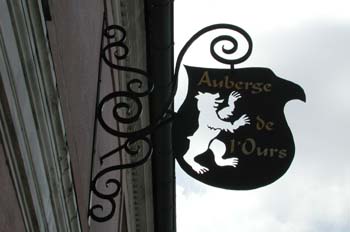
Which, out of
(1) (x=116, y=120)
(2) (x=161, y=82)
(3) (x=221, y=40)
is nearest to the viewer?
(3) (x=221, y=40)

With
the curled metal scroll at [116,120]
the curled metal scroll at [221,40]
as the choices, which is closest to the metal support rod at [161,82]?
the curled metal scroll at [116,120]

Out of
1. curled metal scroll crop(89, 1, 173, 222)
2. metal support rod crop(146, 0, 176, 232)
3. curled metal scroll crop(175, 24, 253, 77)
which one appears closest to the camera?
curled metal scroll crop(89, 1, 173, 222)

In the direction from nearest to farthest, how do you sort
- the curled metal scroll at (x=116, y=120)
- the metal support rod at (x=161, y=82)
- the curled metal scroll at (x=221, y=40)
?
the curled metal scroll at (x=116, y=120), the curled metal scroll at (x=221, y=40), the metal support rod at (x=161, y=82)

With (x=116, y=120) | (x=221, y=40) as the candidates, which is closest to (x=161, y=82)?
(x=116, y=120)

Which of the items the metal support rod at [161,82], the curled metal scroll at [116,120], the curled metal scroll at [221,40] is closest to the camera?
the curled metal scroll at [116,120]

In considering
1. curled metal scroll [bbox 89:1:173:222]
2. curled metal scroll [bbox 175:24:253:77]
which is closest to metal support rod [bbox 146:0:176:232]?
curled metal scroll [bbox 89:1:173:222]

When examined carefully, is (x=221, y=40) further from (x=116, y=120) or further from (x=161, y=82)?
(x=161, y=82)

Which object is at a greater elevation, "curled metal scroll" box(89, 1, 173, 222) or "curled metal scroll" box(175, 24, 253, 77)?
"curled metal scroll" box(175, 24, 253, 77)

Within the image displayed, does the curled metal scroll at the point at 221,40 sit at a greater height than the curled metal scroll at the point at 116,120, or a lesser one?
greater

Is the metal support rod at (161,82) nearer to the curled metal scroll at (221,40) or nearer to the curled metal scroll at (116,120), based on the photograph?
the curled metal scroll at (116,120)

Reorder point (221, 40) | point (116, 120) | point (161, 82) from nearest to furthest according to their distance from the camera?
point (221, 40), point (116, 120), point (161, 82)

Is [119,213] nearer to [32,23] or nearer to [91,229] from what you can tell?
[91,229]

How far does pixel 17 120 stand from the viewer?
3297mm

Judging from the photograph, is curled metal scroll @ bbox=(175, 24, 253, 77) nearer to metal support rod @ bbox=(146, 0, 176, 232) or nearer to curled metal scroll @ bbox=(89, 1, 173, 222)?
curled metal scroll @ bbox=(89, 1, 173, 222)
